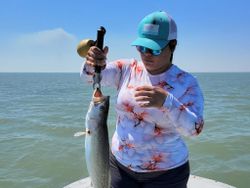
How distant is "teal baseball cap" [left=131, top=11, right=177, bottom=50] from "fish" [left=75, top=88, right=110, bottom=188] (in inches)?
23.3

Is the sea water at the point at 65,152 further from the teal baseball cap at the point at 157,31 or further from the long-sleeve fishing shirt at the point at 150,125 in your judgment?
the teal baseball cap at the point at 157,31

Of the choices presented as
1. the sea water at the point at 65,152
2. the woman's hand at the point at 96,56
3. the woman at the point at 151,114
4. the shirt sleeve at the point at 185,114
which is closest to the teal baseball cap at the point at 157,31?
the woman at the point at 151,114

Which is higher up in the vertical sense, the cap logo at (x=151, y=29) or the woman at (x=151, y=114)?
the cap logo at (x=151, y=29)

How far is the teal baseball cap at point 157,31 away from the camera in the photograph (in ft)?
11.0

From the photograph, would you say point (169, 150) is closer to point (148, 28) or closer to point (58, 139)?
point (148, 28)

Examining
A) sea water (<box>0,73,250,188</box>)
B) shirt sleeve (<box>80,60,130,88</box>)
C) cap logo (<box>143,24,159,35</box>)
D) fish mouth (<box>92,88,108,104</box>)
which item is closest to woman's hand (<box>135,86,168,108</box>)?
fish mouth (<box>92,88,108,104</box>)

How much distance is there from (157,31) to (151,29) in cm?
6

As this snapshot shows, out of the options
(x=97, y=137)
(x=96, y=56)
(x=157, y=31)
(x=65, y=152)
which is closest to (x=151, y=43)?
(x=157, y=31)

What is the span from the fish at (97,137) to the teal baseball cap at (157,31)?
0.59 meters

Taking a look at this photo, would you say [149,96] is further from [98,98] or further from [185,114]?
[98,98]

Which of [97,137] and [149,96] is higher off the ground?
[149,96]

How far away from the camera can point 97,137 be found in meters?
3.28

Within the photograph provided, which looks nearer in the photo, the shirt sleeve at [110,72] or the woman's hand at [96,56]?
the woman's hand at [96,56]

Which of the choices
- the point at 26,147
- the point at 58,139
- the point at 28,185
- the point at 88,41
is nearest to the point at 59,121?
the point at 58,139
